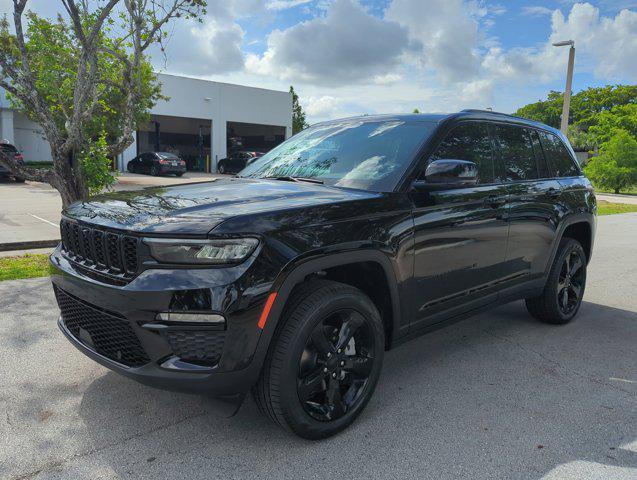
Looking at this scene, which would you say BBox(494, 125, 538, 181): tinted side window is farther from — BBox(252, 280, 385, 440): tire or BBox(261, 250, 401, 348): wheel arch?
BBox(252, 280, 385, 440): tire

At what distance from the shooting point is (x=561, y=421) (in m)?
3.19

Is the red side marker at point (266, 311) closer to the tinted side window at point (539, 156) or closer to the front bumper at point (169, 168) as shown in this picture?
the tinted side window at point (539, 156)

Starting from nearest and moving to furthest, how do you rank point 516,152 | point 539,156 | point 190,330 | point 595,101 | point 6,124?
1. point 190,330
2. point 516,152
3. point 539,156
4. point 6,124
5. point 595,101

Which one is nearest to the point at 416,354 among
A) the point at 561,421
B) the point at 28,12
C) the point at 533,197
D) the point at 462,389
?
the point at 462,389

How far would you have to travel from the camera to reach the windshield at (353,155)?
11.2ft

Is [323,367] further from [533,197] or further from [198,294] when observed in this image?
[533,197]

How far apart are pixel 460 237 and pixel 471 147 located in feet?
2.46

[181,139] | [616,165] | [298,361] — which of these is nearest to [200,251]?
[298,361]

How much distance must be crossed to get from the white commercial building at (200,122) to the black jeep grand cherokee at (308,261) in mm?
30513

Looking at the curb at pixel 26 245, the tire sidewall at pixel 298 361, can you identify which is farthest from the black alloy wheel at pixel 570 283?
the curb at pixel 26 245

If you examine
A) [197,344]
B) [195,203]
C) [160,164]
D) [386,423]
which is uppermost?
[195,203]

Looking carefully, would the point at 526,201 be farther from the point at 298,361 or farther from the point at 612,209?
the point at 612,209

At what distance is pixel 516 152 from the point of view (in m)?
4.41

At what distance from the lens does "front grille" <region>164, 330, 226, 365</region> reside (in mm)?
2445
